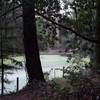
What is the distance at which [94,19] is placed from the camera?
38.9ft

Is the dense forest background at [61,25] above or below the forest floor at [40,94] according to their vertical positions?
above

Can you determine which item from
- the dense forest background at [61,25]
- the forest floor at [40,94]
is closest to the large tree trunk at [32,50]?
the dense forest background at [61,25]

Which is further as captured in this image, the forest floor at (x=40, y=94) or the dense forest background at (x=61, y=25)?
the dense forest background at (x=61, y=25)

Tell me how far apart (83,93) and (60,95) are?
2.30ft

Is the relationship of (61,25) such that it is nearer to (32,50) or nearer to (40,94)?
(32,50)

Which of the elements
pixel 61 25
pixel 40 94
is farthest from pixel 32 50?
pixel 40 94

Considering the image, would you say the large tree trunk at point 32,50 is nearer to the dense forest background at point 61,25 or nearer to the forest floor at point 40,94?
the dense forest background at point 61,25

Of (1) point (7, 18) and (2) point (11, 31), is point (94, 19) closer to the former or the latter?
(1) point (7, 18)

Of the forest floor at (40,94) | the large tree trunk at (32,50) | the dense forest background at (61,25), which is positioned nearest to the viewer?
the forest floor at (40,94)

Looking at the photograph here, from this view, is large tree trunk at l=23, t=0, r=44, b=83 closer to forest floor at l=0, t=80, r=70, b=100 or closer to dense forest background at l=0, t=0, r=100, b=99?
dense forest background at l=0, t=0, r=100, b=99

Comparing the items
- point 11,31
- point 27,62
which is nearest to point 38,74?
point 27,62

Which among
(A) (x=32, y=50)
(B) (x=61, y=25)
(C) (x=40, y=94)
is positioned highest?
(B) (x=61, y=25)

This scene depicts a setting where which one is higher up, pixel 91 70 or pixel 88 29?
pixel 88 29

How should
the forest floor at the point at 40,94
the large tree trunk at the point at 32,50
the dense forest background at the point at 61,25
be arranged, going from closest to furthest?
1. the forest floor at the point at 40,94
2. the dense forest background at the point at 61,25
3. the large tree trunk at the point at 32,50
